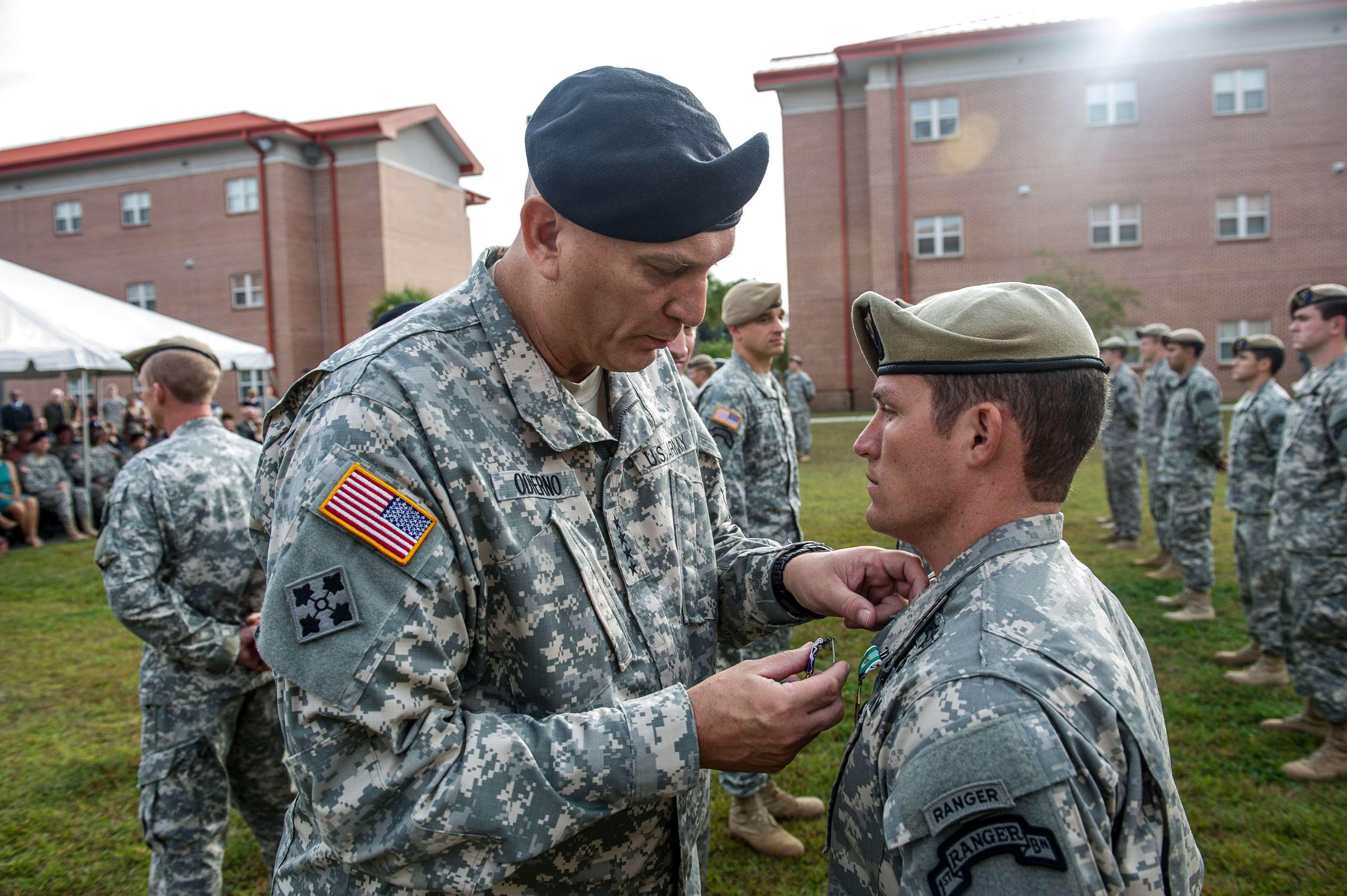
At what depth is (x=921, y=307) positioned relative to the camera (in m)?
1.88

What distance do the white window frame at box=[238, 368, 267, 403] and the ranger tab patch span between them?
1221 inches

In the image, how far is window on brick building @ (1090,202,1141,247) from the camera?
2611 cm

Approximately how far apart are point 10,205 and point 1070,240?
3824 centimetres

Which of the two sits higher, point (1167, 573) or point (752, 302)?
point (752, 302)

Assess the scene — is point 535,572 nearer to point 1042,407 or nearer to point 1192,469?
point 1042,407

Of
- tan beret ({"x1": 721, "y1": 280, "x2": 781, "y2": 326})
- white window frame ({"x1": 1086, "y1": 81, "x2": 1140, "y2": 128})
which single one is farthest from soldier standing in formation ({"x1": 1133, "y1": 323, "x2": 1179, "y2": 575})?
white window frame ({"x1": 1086, "y1": 81, "x2": 1140, "y2": 128})

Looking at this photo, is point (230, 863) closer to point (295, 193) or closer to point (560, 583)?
point (560, 583)

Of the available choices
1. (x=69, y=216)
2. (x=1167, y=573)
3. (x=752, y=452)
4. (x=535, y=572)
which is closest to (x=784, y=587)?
(x=535, y=572)

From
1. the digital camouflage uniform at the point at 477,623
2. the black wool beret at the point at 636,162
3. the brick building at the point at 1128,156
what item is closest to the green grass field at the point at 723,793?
the digital camouflage uniform at the point at 477,623

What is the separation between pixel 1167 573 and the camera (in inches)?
372

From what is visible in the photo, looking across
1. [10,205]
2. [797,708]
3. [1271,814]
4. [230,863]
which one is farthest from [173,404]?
[10,205]

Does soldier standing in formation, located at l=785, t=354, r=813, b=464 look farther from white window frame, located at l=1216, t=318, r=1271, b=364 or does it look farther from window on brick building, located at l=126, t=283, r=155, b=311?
window on brick building, located at l=126, t=283, r=155, b=311

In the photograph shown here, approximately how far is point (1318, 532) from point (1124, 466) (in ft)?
18.0

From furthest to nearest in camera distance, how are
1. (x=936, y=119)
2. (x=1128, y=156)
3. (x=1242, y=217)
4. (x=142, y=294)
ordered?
(x=142, y=294)
(x=936, y=119)
(x=1128, y=156)
(x=1242, y=217)
